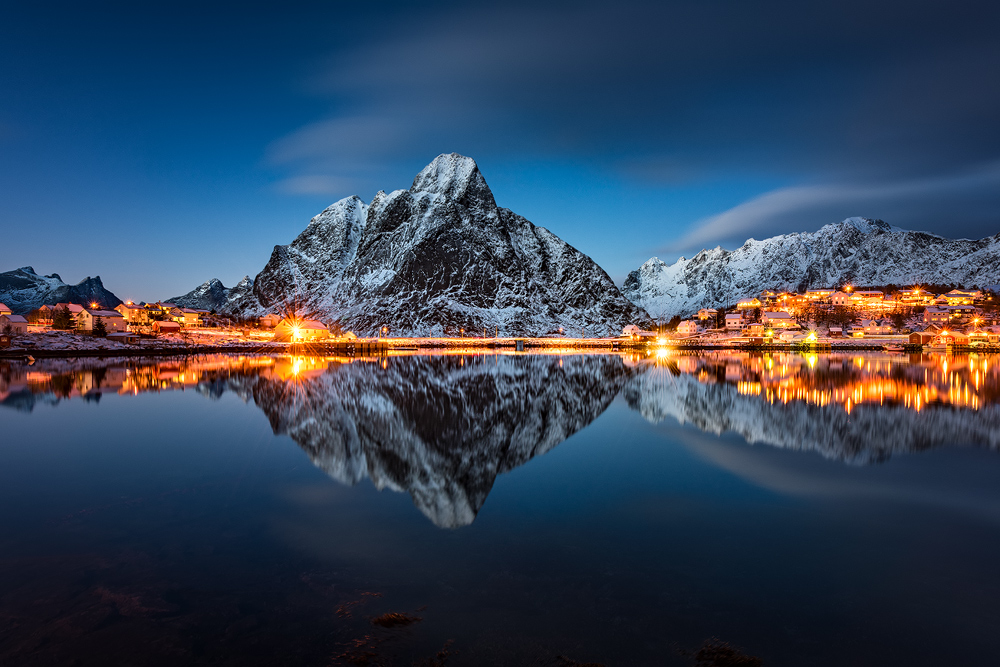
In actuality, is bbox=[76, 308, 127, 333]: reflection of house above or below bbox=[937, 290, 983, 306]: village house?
below

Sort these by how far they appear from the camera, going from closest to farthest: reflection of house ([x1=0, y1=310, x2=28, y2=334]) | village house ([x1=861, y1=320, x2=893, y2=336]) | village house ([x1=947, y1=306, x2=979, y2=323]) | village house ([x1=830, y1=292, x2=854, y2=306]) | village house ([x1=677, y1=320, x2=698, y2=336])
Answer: reflection of house ([x1=0, y1=310, x2=28, y2=334])
village house ([x1=861, y1=320, x2=893, y2=336])
village house ([x1=947, y1=306, x2=979, y2=323])
village house ([x1=830, y1=292, x2=854, y2=306])
village house ([x1=677, y1=320, x2=698, y2=336])

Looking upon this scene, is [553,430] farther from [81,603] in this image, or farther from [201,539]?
[81,603]

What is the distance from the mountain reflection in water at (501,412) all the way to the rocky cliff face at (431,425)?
0.18 feet

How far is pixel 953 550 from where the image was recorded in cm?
942

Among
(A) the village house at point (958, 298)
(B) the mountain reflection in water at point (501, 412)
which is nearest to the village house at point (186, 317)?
(B) the mountain reflection in water at point (501, 412)

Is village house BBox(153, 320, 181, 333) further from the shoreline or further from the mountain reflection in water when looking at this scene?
the mountain reflection in water

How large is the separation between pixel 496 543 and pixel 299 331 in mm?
139815

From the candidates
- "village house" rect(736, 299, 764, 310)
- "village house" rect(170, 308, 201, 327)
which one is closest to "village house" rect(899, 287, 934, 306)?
"village house" rect(736, 299, 764, 310)

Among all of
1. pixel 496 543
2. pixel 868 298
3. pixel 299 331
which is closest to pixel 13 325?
pixel 299 331

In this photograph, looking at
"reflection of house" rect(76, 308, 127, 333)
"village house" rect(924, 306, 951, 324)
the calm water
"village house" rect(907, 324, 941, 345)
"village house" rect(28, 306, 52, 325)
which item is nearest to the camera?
the calm water

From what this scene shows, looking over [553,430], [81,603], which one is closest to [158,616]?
[81,603]

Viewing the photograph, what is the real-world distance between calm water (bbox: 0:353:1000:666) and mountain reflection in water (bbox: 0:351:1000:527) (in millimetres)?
224

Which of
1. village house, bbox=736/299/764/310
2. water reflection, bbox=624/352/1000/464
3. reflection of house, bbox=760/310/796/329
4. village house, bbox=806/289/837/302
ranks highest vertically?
village house, bbox=806/289/837/302

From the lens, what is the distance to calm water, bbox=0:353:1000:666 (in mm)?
6609
